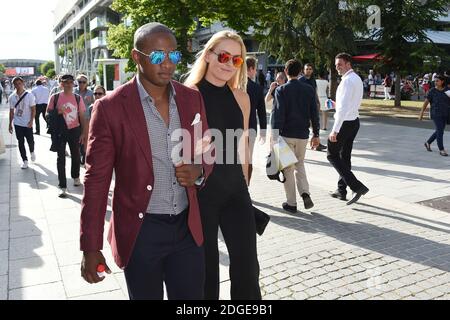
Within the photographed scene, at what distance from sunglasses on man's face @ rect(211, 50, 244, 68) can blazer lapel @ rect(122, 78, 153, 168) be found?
1.07m

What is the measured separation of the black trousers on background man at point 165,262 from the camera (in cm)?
222

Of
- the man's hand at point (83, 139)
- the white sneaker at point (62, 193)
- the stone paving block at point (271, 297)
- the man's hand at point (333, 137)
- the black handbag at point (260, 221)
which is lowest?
the stone paving block at point (271, 297)

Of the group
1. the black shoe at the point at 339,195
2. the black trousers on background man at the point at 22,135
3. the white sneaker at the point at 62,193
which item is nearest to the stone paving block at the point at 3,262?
the white sneaker at the point at 62,193

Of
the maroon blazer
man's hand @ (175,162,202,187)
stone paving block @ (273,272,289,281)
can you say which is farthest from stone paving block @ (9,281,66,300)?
man's hand @ (175,162,202,187)

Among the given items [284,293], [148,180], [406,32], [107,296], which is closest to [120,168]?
[148,180]

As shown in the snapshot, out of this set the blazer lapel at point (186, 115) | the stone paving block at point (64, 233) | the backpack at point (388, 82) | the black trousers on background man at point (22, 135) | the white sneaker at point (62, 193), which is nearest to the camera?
the blazer lapel at point (186, 115)

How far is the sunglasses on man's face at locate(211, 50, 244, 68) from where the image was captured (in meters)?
3.11

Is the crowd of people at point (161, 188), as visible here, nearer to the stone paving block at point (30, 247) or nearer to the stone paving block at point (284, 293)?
the stone paving block at point (284, 293)

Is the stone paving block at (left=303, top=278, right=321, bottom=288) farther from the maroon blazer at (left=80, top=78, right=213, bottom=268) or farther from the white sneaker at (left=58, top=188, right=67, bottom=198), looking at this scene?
the white sneaker at (left=58, top=188, right=67, bottom=198)

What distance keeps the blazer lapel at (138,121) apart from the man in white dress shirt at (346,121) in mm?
4707

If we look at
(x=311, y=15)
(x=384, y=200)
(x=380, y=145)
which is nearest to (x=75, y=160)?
(x=384, y=200)

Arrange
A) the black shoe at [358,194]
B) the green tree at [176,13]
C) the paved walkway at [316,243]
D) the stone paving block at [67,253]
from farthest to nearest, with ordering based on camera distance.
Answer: the green tree at [176,13], the black shoe at [358,194], the stone paving block at [67,253], the paved walkway at [316,243]

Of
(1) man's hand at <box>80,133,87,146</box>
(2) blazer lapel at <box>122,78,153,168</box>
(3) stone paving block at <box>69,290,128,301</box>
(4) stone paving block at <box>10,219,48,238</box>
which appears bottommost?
(3) stone paving block at <box>69,290,128,301</box>
